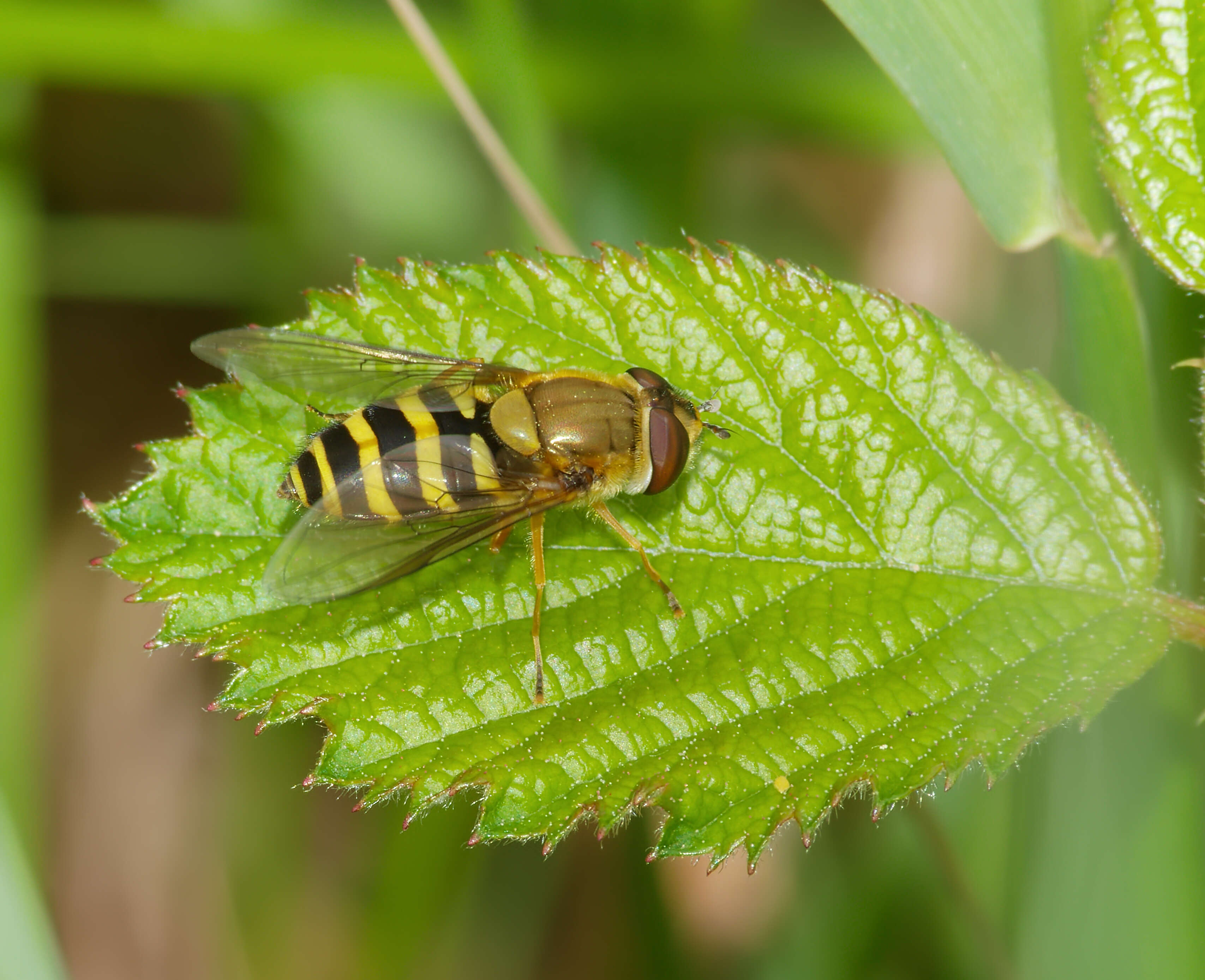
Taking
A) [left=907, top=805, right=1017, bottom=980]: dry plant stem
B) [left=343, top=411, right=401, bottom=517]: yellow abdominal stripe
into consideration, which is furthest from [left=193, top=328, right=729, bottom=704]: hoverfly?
[left=907, top=805, right=1017, bottom=980]: dry plant stem

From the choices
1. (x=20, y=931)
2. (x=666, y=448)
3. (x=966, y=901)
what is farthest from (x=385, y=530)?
(x=966, y=901)

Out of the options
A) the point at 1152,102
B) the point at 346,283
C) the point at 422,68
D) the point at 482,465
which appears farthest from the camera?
the point at 346,283

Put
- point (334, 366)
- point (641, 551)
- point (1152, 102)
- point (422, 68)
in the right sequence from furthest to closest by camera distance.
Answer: point (422, 68), point (334, 366), point (641, 551), point (1152, 102)

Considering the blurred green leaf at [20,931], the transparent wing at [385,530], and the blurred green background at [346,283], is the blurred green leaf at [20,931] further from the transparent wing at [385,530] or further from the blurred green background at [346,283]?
the transparent wing at [385,530]

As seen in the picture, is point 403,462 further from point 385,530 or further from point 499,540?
point 499,540

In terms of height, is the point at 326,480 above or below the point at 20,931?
above

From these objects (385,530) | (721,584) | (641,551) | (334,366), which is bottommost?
(721,584)

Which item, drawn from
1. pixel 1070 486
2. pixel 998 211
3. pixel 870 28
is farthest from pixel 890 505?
pixel 870 28

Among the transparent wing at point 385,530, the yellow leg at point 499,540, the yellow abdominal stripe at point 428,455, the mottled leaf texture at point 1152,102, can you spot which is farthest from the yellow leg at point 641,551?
the mottled leaf texture at point 1152,102
